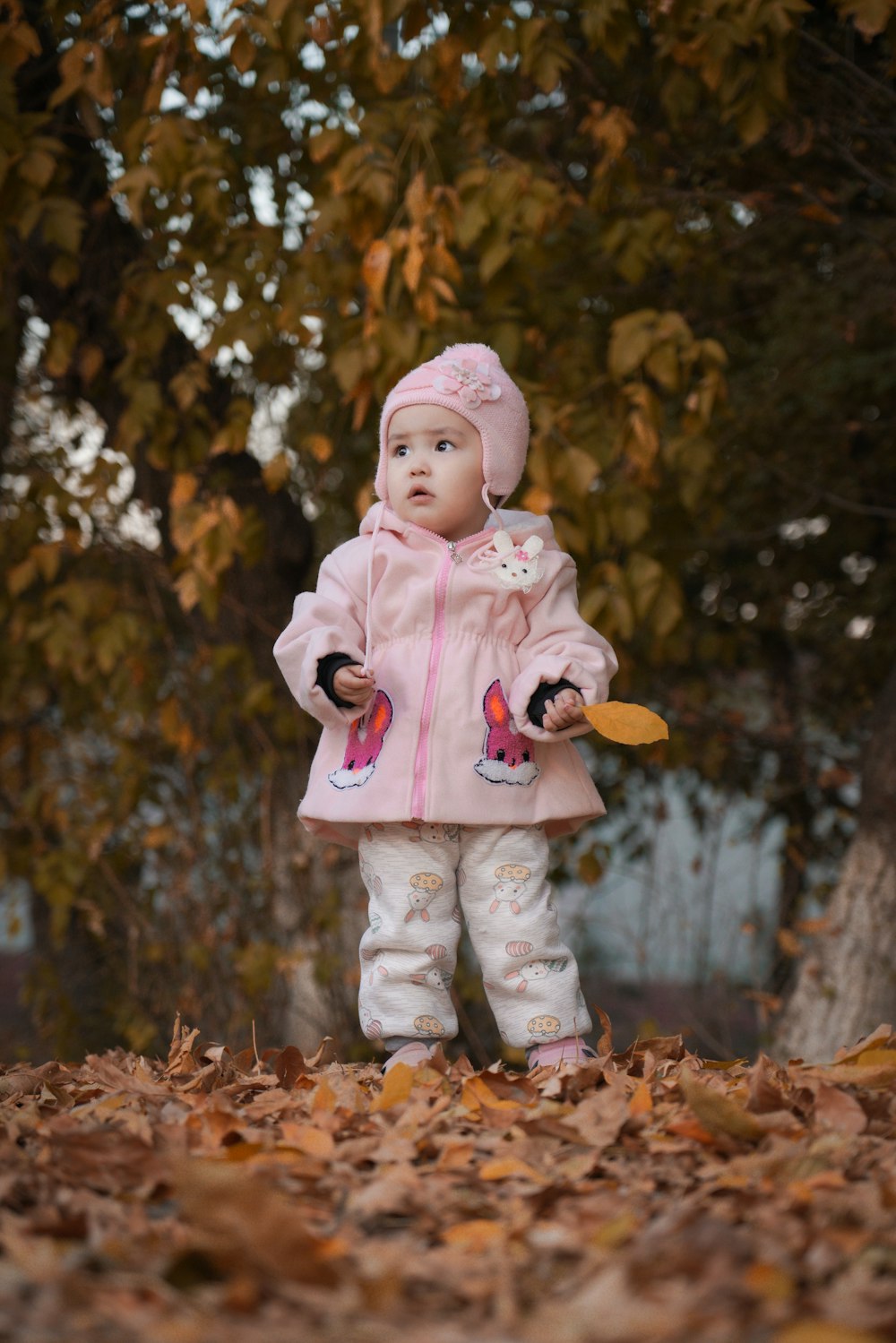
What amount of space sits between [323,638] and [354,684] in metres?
0.14

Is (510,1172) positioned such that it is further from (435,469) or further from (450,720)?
(435,469)

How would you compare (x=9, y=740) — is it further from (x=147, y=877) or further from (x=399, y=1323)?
(x=399, y=1323)

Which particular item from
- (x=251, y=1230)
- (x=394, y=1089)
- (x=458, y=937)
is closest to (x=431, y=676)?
(x=458, y=937)

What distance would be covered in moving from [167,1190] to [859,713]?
4.61m

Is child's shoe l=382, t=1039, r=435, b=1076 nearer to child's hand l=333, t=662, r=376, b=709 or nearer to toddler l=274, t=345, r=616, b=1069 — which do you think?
toddler l=274, t=345, r=616, b=1069

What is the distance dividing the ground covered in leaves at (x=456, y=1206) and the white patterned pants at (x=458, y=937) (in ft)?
0.89

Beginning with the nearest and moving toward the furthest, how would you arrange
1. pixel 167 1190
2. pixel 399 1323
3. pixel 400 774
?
pixel 399 1323 → pixel 167 1190 → pixel 400 774

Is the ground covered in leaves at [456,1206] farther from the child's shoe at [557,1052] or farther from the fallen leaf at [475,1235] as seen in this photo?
the child's shoe at [557,1052]

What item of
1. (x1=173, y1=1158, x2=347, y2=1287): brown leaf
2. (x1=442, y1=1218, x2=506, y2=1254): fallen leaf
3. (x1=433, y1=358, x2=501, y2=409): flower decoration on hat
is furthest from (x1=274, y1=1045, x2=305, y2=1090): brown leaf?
(x1=433, y1=358, x2=501, y2=409): flower decoration on hat

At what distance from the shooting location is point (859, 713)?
568cm

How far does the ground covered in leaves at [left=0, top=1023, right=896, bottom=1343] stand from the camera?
3.76 ft

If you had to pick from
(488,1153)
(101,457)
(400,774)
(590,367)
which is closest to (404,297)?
(590,367)

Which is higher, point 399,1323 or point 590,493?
point 590,493

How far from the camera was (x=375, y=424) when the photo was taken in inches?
209
